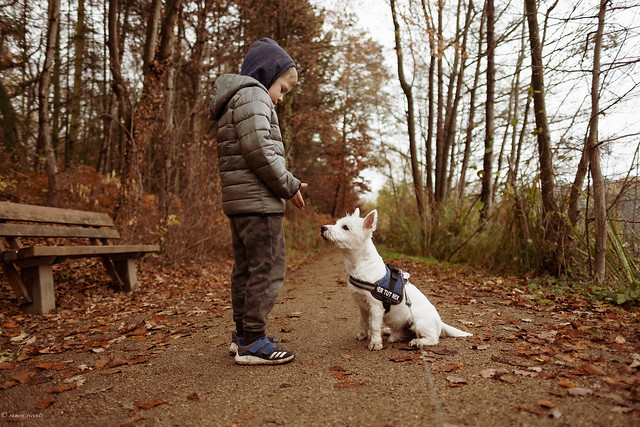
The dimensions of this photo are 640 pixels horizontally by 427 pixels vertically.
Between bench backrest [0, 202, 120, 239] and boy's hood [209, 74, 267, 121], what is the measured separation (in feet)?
11.4

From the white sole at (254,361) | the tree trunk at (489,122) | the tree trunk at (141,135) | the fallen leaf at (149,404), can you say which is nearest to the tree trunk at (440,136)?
the tree trunk at (489,122)

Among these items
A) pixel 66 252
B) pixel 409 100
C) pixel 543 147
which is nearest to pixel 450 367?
pixel 66 252

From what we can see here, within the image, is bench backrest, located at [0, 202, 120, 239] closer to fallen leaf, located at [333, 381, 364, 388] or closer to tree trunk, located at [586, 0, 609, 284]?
fallen leaf, located at [333, 381, 364, 388]

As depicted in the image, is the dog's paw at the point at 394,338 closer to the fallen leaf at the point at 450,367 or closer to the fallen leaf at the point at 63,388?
the fallen leaf at the point at 450,367

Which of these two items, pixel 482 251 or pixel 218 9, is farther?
pixel 218 9

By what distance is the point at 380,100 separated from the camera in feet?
77.9

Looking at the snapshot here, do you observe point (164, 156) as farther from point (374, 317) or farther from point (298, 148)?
point (298, 148)

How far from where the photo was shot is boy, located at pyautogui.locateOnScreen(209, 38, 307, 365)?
3143 mm

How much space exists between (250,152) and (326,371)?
1799 millimetres

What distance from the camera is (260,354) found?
130 inches

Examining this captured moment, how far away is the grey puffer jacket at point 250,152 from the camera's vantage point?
3.12 meters

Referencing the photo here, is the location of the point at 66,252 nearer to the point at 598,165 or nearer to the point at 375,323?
the point at 375,323

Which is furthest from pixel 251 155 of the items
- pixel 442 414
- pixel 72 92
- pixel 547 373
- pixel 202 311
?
pixel 72 92

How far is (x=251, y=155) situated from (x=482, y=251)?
23.0 ft
